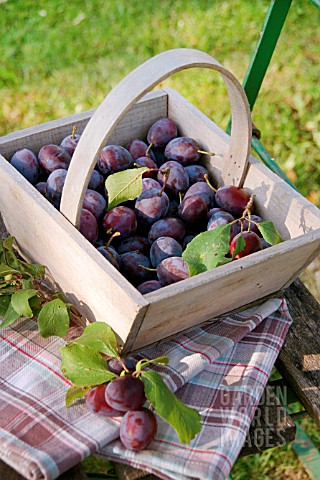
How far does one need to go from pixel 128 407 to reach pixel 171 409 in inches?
2.5

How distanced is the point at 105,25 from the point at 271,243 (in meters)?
1.95

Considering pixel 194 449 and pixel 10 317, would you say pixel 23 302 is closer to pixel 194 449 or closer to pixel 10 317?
pixel 10 317

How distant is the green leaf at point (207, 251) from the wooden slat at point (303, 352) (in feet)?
0.79

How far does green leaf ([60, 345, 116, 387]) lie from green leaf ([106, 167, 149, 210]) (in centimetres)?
26

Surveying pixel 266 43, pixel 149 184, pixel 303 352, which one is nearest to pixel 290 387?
pixel 303 352

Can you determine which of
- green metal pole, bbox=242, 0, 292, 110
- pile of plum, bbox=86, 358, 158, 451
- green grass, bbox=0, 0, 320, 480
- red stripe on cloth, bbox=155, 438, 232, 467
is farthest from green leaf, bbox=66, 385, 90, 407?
green grass, bbox=0, 0, 320, 480

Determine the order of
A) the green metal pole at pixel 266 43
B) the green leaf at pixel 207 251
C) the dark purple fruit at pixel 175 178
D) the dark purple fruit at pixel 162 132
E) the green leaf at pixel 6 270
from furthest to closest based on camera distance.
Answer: the green metal pole at pixel 266 43
the dark purple fruit at pixel 162 132
the dark purple fruit at pixel 175 178
the green leaf at pixel 6 270
the green leaf at pixel 207 251

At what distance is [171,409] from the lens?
0.88 meters

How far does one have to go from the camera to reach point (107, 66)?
2568 millimetres

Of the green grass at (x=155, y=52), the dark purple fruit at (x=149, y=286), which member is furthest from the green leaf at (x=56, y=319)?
the green grass at (x=155, y=52)

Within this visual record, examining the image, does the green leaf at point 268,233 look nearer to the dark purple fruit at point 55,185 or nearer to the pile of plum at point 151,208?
the pile of plum at point 151,208

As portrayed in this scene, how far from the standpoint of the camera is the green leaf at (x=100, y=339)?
959 millimetres

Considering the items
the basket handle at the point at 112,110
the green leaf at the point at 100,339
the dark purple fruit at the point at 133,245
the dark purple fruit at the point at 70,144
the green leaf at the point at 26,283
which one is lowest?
the green leaf at the point at 100,339

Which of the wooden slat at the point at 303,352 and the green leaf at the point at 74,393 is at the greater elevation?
the green leaf at the point at 74,393
